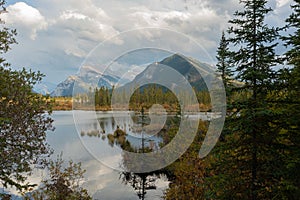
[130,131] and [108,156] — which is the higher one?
[130,131]

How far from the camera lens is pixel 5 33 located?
1002 centimetres

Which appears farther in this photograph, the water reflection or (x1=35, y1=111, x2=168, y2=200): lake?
the water reflection

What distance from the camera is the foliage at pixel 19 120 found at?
881cm

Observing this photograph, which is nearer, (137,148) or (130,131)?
(130,131)

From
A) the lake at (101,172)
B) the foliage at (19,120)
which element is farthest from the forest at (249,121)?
the lake at (101,172)

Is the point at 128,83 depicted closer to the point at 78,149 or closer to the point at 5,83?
the point at 5,83

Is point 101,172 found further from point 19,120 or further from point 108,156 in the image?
point 19,120

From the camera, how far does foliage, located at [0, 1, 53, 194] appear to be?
8.81 m

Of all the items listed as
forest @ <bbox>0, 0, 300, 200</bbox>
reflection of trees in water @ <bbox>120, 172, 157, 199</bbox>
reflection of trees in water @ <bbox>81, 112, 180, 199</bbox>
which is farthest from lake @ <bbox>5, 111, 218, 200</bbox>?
forest @ <bbox>0, 0, 300, 200</bbox>

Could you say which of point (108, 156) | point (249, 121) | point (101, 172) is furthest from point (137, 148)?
point (249, 121)

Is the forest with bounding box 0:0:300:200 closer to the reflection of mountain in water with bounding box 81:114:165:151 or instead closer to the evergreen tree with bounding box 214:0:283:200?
the evergreen tree with bounding box 214:0:283:200

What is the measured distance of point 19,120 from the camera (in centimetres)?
893

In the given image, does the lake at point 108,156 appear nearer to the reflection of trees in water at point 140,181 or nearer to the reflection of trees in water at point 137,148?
the reflection of trees in water at point 137,148

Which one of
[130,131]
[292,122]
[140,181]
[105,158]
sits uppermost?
[292,122]
